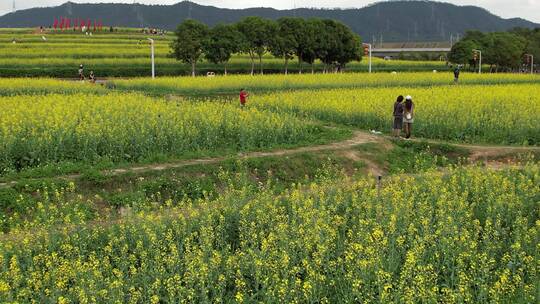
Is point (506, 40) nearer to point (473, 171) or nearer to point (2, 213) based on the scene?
point (473, 171)

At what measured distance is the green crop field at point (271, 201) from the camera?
311 inches

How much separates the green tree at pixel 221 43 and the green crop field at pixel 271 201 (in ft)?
81.7

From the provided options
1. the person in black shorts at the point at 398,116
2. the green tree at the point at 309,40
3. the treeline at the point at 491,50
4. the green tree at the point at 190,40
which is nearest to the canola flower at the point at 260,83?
the green tree at the point at 190,40

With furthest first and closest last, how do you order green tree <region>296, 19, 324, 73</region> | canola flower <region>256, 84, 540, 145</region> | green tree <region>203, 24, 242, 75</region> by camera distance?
green tree <region>296, 19, 324, 73</region> < green tree <region>203, 24, 242, 75</region> < canola flower <region>256, 84, 540, 145</region>

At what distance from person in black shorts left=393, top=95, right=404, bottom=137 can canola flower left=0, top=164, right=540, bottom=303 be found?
28.1 feet

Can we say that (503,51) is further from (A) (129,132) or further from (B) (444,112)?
(A) (129,132)

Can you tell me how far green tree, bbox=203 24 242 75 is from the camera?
5469cm

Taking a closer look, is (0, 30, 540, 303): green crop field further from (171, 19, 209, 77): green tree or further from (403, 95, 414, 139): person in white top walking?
(171, 19, 209, 77): green tree

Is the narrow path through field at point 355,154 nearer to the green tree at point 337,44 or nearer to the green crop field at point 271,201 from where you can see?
the green crop field at point 271,201

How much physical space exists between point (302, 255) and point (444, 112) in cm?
1680

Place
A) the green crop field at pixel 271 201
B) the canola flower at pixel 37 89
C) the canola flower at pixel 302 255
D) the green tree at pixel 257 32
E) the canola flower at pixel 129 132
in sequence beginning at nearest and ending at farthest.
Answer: the canola flower at pixel 302 255 < the green crop field at pixel 271 201 < the canola flower at pixel 129 132 < the canola flower at pixel 37 89 < the green tree at pixel 257 32

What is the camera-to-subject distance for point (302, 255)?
886cm

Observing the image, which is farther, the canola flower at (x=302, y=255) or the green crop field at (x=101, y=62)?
the green crop field at (x=101, y=62)

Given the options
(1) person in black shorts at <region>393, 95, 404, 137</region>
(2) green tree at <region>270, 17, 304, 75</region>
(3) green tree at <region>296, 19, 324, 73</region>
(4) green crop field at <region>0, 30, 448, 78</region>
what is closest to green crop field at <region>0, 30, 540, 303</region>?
(1) person in black shorts at <region>393, 95, 404, 137</region>
